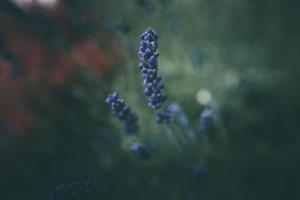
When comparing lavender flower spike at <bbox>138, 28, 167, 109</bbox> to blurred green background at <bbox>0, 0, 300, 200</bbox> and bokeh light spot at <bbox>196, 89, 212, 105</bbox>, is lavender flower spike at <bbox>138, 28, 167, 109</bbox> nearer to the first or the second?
blurred green background at <bbox>0, 0, 300, 200</bbox>

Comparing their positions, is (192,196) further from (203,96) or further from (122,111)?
(203,96)

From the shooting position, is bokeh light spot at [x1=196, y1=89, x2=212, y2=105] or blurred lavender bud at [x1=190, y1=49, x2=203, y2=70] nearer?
bokeh light spot at [x1=196, y1=89, x2=212, y2=105]

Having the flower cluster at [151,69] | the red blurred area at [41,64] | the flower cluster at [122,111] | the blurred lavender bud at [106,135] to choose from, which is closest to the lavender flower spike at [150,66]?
the flower cluster at [151,69]

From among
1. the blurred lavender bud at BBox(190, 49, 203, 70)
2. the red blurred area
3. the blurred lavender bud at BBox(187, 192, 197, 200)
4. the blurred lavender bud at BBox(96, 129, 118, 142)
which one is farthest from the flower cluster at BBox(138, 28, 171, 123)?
the red blurred area

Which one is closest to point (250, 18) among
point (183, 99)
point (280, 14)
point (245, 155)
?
point (280, 14)

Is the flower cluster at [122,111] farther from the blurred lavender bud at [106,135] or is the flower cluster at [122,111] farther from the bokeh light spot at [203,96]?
the bokeh light spot at [203,96]
